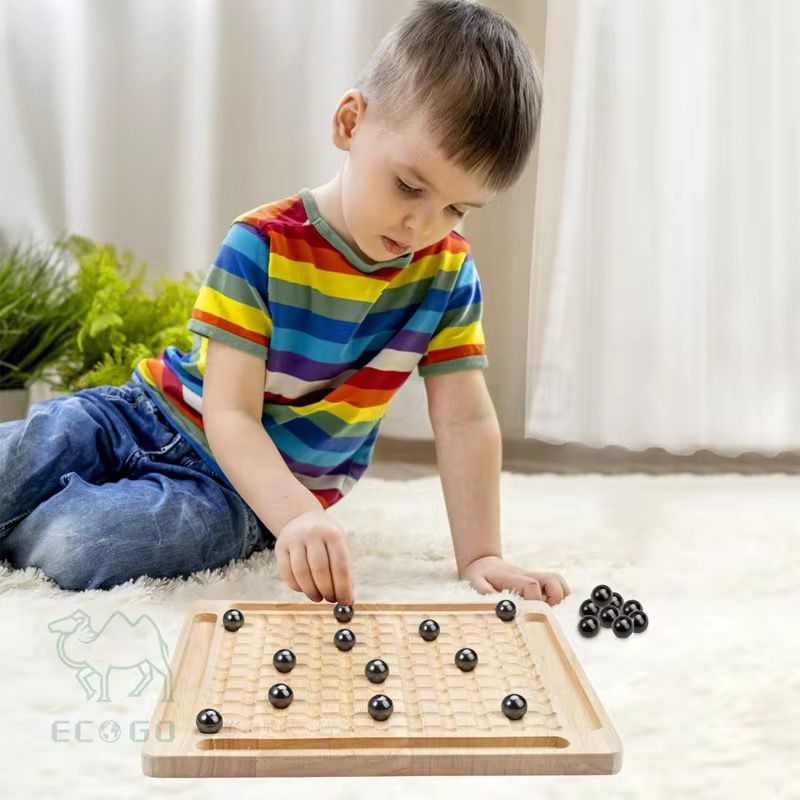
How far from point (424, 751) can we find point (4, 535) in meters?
0.61

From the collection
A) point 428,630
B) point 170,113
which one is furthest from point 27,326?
point 428,630

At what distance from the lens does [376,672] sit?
0.74 meters

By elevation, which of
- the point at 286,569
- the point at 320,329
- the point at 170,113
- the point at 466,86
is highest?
the point at 466,86

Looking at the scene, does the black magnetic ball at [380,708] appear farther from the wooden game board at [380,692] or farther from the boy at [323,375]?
the boy at [323,375]

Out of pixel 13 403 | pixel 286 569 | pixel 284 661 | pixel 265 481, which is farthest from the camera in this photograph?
pixel 13 403

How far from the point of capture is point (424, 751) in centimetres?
64

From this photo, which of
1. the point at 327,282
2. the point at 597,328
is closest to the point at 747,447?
the point at 597,328

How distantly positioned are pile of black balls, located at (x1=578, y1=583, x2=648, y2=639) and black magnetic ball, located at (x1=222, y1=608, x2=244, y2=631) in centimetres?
28

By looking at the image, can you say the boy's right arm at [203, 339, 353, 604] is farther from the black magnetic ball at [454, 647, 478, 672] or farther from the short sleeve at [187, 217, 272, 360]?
the black magnetic ball at [454, 647, 478, 672]

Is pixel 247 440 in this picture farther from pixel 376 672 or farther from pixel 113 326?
pixel 113 326

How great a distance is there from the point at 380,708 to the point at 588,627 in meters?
0.28

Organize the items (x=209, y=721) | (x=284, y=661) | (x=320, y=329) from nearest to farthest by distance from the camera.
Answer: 1. (x=209, y=721)
2. (x=284, y=661)
3. (x=320, y=329)

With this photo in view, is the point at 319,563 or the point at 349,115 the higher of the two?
the point at 349,115

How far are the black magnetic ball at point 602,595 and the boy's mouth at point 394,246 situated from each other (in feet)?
1.16
